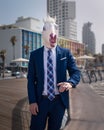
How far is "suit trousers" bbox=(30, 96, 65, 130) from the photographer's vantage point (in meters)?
2.64

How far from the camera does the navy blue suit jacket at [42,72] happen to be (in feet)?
8.72

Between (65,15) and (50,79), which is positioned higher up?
(65,15)

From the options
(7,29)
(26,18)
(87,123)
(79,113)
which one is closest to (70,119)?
(87,123)

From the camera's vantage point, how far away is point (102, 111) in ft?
17.5

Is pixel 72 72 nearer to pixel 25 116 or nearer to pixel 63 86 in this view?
pixel 63 86

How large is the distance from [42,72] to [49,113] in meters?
0.35

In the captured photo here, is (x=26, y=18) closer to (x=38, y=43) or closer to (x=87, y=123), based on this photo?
(x=38, y=43)

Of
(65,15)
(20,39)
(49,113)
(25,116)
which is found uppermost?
(65,15)

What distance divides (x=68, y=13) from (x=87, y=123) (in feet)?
548

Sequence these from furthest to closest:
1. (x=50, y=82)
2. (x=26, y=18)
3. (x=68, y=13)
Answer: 1. (x=68, y=13)
2. (x=26, y=18)
3. (x=50, y=82)

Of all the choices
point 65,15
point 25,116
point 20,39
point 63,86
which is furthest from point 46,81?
point 65,15

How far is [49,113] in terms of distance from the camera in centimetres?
269

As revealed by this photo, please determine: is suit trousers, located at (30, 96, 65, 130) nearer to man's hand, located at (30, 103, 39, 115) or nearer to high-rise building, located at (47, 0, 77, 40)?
man's hand, located at (30, 103, 39, 115)

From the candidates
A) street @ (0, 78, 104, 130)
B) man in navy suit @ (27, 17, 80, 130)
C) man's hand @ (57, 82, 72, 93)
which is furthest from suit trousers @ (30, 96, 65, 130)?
street @ (0, 78, 104, 130)
